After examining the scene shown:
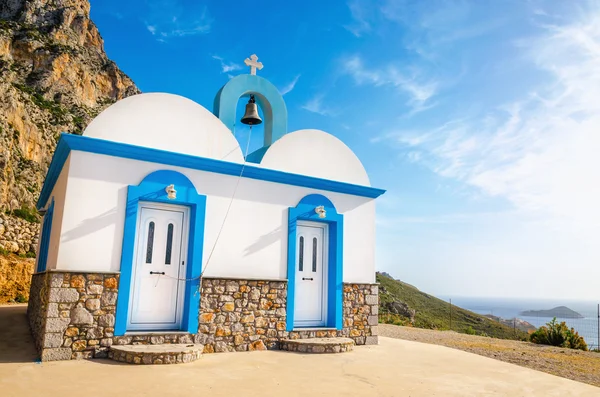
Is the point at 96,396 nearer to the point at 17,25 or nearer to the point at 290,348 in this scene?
the point at 290,348

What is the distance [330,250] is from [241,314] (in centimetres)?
221

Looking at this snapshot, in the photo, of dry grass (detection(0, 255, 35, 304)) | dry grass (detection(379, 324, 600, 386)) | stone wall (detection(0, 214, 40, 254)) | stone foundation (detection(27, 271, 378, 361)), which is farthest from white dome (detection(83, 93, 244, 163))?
stone wall (detection(0, 214, 40, 254))

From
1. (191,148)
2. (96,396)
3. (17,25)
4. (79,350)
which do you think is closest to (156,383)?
(96,396)

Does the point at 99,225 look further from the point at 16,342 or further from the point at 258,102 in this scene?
the point at 258,102

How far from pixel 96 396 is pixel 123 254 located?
2.54m

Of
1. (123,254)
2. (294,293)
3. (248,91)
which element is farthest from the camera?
(248,91)

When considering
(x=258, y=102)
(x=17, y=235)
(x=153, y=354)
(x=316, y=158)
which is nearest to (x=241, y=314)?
(x=153, y=354)

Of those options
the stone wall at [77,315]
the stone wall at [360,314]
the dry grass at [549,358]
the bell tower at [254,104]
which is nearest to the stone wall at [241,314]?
the stone wall at [360,314]

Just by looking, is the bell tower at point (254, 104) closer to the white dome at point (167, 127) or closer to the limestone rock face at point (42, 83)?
the white dome at point (167, 127)

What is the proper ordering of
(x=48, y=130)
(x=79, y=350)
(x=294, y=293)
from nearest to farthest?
(x=79, y=350), (x=294, y=293), (x=48, y=130)

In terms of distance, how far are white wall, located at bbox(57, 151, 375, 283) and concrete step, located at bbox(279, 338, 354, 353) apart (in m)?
1.18

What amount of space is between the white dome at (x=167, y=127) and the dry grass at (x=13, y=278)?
1364 centimetres

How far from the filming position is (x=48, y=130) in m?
32.2

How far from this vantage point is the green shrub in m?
11.4
